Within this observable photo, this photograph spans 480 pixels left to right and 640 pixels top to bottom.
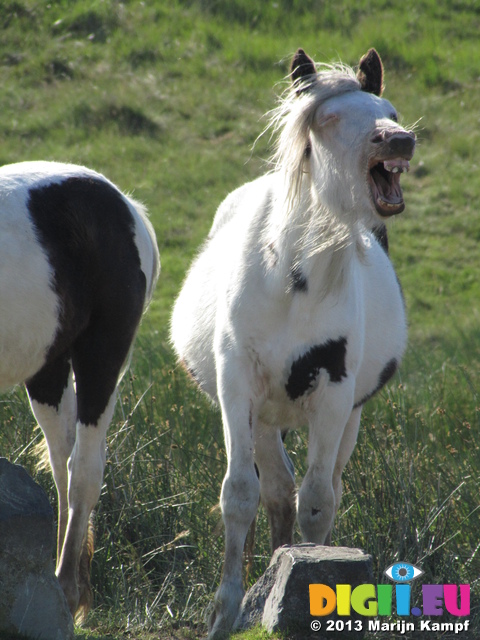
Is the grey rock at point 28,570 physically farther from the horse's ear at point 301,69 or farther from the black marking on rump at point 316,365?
the horse's ear at point 301,69

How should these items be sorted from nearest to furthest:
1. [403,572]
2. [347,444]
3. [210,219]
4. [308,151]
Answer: [308,151], [403,572], [347,444], [210,219]

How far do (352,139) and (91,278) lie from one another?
1481mm

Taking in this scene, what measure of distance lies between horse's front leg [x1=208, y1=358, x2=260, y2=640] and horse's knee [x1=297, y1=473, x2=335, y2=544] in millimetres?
231

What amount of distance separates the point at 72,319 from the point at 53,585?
4.07 ft

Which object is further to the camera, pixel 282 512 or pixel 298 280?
pixel 282 512

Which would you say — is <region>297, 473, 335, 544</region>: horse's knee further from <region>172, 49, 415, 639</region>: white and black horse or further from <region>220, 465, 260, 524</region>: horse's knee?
<region>220, 465, 260, 524</region>: horse's knee

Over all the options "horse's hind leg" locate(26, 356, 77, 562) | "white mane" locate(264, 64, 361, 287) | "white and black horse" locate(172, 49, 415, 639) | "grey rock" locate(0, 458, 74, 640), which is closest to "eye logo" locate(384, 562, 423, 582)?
"white and black horse" locate(172, 49, 415, 639)

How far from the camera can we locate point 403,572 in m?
4.12

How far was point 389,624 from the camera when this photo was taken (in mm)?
3812

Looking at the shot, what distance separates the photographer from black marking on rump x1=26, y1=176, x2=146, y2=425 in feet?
13.6

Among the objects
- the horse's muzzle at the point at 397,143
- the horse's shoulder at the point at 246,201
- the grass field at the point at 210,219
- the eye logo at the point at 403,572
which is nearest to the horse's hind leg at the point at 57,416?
the grass field at the point at 210,219

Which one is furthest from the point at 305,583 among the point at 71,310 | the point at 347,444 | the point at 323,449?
the point at 71,310

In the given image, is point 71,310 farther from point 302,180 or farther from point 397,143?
point 397,143

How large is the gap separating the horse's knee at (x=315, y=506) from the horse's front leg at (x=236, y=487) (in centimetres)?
23
